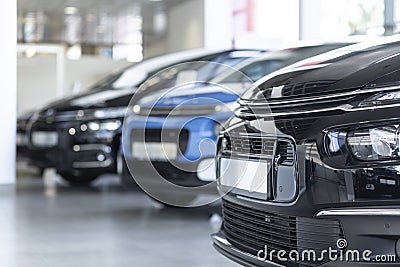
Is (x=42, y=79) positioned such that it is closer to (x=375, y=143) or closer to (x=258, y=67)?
(x=258, y=67)

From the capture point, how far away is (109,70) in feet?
43.3

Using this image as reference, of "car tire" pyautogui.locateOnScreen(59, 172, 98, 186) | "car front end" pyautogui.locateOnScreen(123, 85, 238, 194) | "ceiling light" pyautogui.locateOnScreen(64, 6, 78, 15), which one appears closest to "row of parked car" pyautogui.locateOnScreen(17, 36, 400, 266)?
"car front end" pyautogui.locateOnScreen(123, 85, 238, 194)

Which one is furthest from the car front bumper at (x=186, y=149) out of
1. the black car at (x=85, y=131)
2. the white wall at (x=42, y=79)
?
the white wall at (x=42, y=79)

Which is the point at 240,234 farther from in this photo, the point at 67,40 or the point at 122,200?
the point at 67,40

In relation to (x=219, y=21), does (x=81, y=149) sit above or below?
below

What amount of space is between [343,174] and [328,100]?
0.73ft

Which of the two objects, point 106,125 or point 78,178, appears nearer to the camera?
point 106,125

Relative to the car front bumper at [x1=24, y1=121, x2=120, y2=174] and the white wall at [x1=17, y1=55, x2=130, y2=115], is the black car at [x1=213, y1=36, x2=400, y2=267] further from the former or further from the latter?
the white wall at [x1=17, y1=55, x2=130, y2=115]

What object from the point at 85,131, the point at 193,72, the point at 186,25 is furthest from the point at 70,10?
the point at 193,72

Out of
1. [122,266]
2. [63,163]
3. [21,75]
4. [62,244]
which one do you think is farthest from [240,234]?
[21,75]

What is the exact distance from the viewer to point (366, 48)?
2004 millimetres

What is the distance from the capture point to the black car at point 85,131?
16.4 ft

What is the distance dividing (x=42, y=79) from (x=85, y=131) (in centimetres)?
759

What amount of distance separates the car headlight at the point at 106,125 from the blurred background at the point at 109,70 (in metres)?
0.53
